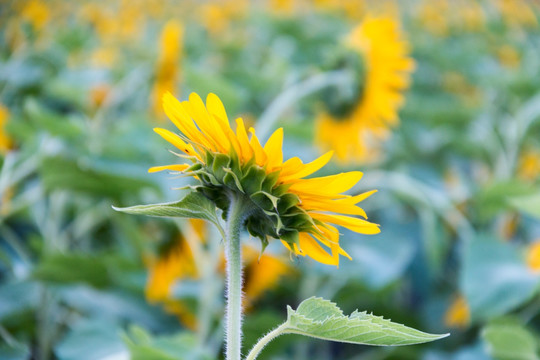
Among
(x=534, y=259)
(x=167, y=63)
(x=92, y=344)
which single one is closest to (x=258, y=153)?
(x=92, y=344)

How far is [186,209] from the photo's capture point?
293mm

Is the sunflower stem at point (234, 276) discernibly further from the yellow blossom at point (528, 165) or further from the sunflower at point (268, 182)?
the yellow blossom at point (528, 165)

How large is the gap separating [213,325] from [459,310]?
13.3 inches

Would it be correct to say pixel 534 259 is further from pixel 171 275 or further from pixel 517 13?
pixel 517 13

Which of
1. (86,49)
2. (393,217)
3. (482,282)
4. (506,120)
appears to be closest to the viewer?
(482,282)

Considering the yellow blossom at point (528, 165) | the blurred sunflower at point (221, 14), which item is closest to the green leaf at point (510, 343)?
the yellow blossom at point (528, 165)

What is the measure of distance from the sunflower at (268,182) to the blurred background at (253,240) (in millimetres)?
176

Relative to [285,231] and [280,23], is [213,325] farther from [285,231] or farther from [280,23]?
[280,23]

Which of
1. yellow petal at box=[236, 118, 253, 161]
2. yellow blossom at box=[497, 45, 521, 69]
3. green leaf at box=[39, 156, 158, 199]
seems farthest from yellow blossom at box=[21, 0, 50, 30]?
yellow blossom at box=[497, 45, 521, 69]

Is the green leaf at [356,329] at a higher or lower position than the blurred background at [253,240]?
lower

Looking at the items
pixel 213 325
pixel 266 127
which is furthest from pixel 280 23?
pixel 213 325

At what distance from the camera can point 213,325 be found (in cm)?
75

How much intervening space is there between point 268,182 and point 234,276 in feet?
0.16

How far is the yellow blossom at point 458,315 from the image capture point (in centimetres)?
81
